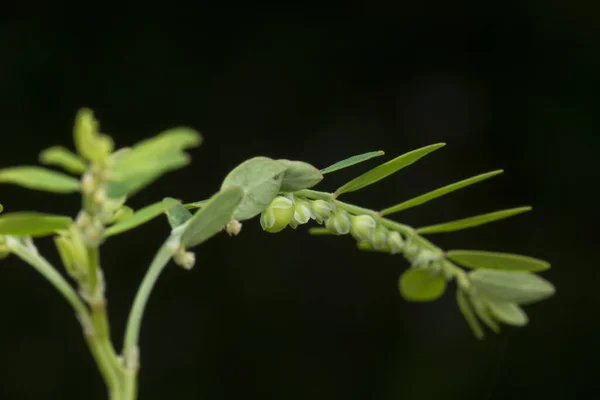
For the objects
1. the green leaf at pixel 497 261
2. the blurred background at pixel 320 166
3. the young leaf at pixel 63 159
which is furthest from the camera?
the blurred background at pixel 320 166

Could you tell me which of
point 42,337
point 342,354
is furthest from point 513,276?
point 42,337

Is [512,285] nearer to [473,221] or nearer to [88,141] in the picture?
[473,221]

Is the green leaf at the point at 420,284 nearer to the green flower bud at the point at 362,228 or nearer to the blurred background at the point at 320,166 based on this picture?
the green flower bud at the point at 362,228

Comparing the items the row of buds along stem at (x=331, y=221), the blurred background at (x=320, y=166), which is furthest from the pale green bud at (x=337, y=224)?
the blurred background at (x=320, y=166)

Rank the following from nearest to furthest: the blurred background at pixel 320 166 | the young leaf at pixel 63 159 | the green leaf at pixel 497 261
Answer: the young leaf at pixel 63 159 → the green leaf at pixel 497 261 → the blurred background at pixel 320 166

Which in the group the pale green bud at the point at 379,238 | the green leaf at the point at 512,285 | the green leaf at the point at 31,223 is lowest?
the green leaf at the point at 512,285

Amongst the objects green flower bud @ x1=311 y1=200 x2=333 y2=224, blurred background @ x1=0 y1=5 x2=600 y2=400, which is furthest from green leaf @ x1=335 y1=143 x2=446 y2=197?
blurred background @ x1=0 y1=5 x2=600 y2=400

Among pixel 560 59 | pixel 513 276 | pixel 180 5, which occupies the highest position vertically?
pixel 180 5

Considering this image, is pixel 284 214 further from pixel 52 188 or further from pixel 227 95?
pixel 227 95

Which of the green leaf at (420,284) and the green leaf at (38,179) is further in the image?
the green leaf at (420,284)
